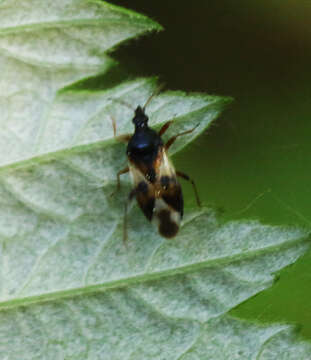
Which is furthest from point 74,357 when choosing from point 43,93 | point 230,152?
point 230,152

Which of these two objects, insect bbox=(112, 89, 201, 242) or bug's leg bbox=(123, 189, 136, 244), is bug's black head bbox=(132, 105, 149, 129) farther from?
bug's leg bbox=(123, 189, 136, 244)

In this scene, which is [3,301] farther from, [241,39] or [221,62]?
[241,39]

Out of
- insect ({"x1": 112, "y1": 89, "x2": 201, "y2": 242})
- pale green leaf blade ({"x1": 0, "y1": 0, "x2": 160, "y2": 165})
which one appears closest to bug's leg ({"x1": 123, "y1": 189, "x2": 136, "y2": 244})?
insect ({"x1": 112, "y1": 89, "x2": 201, "y2": 242})

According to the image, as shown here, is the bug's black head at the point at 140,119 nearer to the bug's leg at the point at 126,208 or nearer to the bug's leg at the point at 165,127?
the bug's leg at the point at 165,127

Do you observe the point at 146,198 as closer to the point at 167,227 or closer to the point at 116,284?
the point at 167,227

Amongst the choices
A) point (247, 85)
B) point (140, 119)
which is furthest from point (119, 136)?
point (247, 85)

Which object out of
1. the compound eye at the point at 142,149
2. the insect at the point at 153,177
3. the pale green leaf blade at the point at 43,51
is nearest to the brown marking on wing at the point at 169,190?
the insect at the point at 153,177
